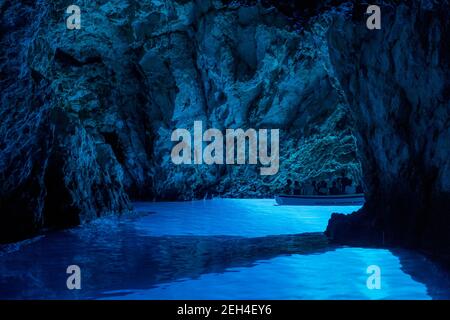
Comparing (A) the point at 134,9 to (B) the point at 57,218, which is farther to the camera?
(A) the point at 134,9

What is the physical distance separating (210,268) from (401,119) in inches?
154

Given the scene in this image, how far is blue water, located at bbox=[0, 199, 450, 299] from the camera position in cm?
414

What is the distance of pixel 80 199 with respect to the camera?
38.4ft

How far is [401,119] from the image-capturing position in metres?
6.95

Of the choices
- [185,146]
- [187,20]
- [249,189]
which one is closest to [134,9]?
[187,20]

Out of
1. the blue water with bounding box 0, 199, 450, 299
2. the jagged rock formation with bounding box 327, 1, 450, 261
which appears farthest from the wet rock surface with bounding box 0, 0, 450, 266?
the blue water with bounding box 0, 199, 450, 299

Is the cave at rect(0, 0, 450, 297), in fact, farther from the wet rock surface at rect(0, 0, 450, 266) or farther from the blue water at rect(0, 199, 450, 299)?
the blue water at rect(0, 199, 450, 299)

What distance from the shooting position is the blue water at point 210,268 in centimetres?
414

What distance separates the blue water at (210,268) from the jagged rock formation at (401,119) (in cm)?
55

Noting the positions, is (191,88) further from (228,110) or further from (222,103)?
(228,110)

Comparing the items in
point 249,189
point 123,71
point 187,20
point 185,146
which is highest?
point 187,20

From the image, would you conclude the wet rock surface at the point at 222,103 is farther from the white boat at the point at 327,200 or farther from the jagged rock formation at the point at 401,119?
the white boat at the point at 327,200

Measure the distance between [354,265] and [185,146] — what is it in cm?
1879

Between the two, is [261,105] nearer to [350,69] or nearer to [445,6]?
[350,69]
